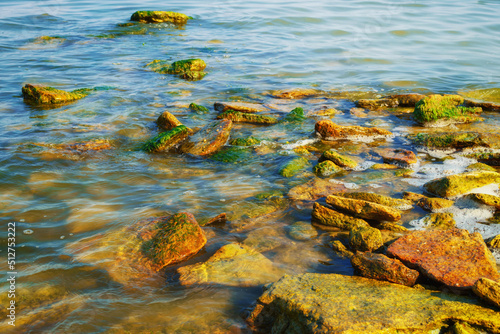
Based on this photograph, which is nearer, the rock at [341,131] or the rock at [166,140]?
the rock at [166,140]

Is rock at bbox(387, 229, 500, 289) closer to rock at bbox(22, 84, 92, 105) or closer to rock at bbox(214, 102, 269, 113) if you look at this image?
rock at bbox(214, 102, 269, 113)

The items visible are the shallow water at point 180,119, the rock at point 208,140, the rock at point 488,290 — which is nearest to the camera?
the rock at point 488,290

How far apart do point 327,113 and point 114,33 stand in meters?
11.1

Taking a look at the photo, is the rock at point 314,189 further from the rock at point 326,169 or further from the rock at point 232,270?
the rock at point 232,270

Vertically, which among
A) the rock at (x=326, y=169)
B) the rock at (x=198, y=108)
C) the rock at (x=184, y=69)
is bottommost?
the rock at (x=326, y=169)

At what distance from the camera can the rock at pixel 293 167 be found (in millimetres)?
5613

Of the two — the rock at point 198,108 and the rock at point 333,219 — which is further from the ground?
the rock at point 198,108

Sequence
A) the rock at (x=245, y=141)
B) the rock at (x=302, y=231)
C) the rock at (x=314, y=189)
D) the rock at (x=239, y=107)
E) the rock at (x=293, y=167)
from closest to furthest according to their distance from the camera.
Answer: the rock at (x=302, y=231) < the rock at (x=314, y=189) < the rock at (x=293, y=167) < the rock at (x=245, y=141) < the rock at (x=239, y=107)

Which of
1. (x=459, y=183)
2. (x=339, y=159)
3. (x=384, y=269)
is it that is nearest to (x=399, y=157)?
(x=339, y=159)

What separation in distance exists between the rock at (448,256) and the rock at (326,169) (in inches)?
80.8

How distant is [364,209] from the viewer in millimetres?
4277

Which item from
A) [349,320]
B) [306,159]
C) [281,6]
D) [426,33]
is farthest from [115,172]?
[281,6]

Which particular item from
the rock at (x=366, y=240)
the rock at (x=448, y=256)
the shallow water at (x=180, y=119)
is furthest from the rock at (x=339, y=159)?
the rock at (x=448, y=256)

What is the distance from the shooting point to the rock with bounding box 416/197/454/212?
15.2 ft
